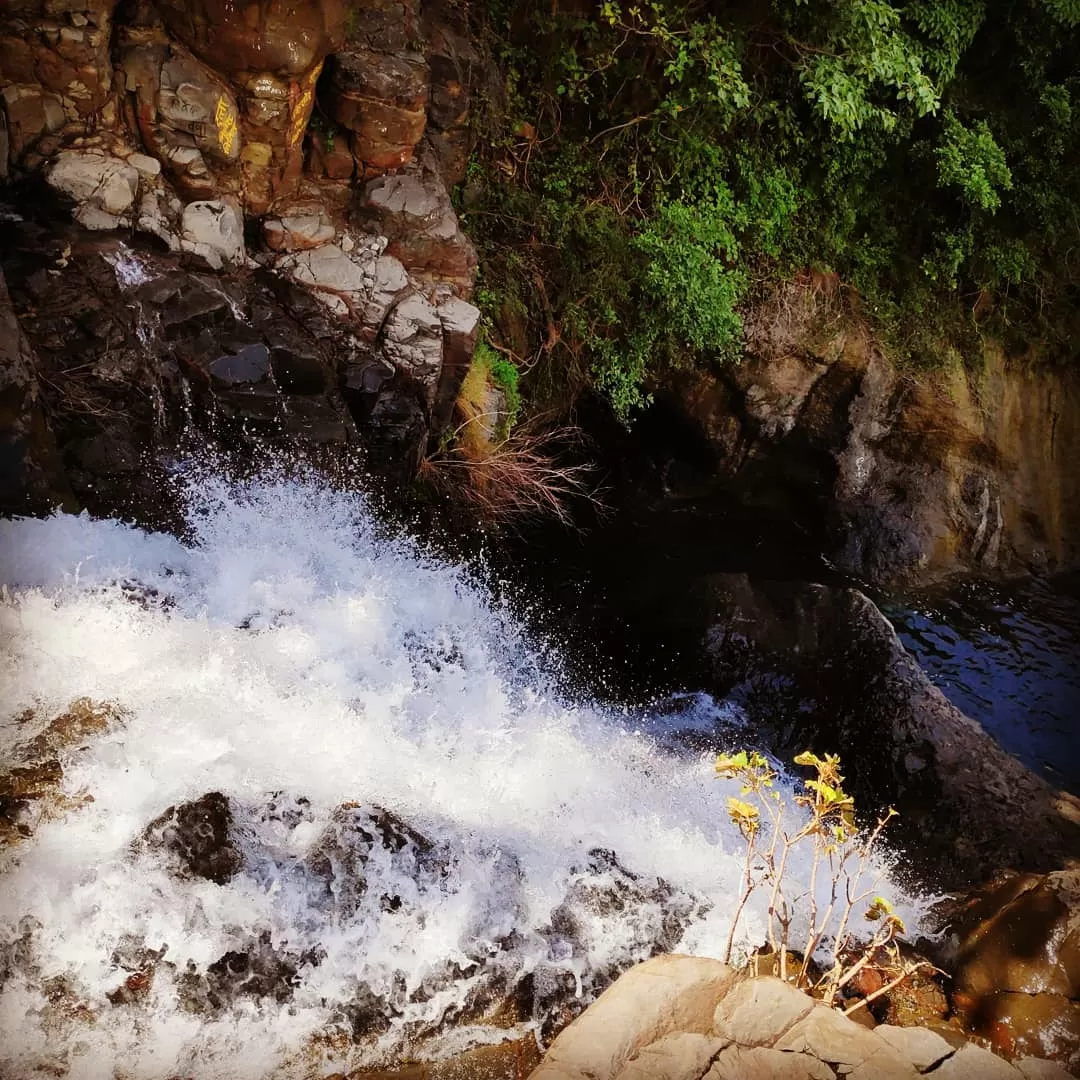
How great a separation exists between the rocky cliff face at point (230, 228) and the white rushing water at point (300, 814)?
760 mm

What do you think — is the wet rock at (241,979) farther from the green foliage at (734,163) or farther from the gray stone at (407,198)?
the green foliage at (734,163)

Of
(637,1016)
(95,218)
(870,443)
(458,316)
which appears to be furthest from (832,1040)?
(870,443)

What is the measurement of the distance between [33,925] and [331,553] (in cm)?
321

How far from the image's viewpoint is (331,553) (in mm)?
6012

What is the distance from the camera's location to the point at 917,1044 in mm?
2730

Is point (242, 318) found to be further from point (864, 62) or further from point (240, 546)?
point (864, 62)

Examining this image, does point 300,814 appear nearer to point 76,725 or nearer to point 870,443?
point 76,725

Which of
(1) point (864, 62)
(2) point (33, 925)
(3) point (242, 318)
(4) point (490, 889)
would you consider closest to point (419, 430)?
(3) point (242, 318)

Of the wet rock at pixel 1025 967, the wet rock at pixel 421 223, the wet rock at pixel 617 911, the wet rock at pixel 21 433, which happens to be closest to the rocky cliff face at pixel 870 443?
the wet rock at pixel 421 223

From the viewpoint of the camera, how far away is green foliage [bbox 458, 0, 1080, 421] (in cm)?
721

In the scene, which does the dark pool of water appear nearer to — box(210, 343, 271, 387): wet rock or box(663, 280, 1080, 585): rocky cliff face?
box(663, 280, 1080, 585): rocky cliff face

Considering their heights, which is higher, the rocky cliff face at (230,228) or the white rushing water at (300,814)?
the rocky cliff face at (230,228)

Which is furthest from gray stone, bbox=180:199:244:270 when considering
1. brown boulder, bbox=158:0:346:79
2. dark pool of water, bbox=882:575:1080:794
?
dark pool of water, bbox=882:575:1080:794

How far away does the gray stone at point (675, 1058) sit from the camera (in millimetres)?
2514
